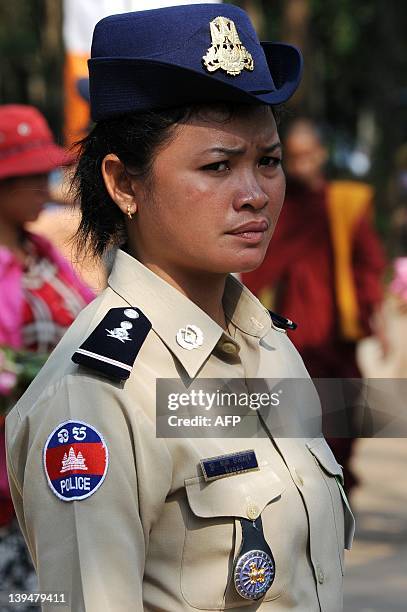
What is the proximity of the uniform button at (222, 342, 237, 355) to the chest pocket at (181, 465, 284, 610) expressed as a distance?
245 mm

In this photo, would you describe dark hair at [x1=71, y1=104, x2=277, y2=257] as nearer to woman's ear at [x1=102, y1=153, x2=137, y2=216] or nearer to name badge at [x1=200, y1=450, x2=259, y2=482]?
woman's ear at [x1=102, y1=153, x2=137, y2=216]

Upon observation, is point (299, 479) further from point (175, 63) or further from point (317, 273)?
point (317, 273)

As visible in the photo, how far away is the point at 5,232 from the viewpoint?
4395mm

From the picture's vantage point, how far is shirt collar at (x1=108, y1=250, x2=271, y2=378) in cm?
209

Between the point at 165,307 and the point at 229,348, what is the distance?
0.13 m

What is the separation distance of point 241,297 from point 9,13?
30778mm

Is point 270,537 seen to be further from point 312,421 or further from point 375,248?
point 375,248

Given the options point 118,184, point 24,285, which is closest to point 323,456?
point 118,184

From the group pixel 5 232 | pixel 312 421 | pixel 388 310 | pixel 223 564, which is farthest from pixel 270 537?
pixel 388 310

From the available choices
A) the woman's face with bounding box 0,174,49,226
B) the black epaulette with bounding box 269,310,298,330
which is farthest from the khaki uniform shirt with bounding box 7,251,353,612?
the woman's face with bounding box 0,174,49,226

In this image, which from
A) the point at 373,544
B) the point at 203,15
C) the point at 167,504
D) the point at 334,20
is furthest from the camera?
the point at 334,20

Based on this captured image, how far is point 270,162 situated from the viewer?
84.7 inches

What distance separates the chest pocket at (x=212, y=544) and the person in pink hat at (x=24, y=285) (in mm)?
2131

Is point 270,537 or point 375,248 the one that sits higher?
point 270,537
